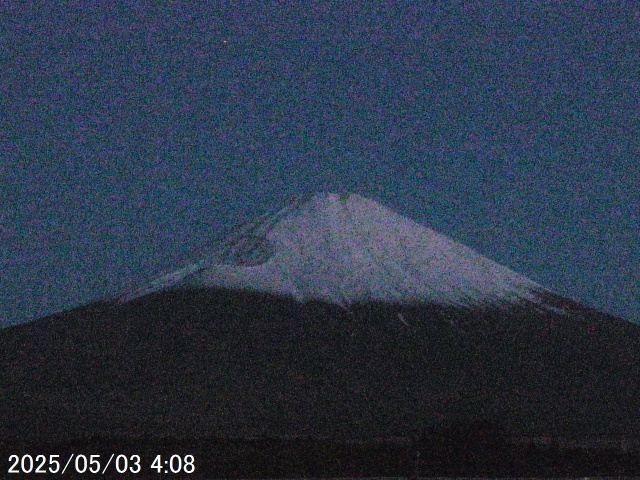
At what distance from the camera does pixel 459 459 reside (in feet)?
156

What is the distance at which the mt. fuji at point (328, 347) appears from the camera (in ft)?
315

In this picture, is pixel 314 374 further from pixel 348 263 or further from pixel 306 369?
pixel 348 263

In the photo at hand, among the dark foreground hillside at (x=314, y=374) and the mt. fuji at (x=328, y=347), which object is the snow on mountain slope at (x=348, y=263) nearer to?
the mt. fuji at (x=328, y=347)

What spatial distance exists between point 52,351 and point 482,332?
52.5 metres

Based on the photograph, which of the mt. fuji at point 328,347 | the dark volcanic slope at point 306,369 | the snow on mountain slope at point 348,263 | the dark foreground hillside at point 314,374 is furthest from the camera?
the snow on mountain slope at point 348,263

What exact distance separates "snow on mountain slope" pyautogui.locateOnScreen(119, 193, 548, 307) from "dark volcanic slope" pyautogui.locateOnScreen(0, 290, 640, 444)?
466 cm

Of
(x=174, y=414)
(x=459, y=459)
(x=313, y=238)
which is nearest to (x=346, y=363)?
(x=174, y=414)

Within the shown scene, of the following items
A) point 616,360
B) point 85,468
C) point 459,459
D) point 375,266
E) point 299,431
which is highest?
point 375,266

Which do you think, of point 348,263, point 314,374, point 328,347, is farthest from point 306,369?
point 348,263

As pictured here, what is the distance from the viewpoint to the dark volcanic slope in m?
94.1

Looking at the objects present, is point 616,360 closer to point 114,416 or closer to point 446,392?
point 446,392

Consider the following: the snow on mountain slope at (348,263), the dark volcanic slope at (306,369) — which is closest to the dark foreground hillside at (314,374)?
the dark volcanic slope at (306,369)

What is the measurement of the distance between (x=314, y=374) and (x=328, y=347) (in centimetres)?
958

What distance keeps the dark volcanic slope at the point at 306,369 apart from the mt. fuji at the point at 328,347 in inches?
11.9
